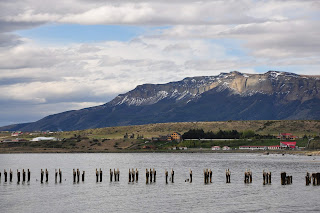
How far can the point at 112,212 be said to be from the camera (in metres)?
66.5

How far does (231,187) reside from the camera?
8869 centimetres

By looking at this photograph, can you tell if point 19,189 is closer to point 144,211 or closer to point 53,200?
point 53,200

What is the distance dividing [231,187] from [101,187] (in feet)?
72.4

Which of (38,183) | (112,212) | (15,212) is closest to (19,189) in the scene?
(38,183)

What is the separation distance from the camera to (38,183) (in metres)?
96.6

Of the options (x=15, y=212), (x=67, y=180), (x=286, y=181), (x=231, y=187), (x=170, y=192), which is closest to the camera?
(x=15, y=212)

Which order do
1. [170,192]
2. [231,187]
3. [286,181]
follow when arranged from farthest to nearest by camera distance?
1. [286,181]
2. [231,187]
3. [170,192]

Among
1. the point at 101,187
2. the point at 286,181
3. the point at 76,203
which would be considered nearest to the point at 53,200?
the point at 76,203

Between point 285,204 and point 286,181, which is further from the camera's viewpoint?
point 286,181

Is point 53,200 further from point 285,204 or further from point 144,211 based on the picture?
point 285,204

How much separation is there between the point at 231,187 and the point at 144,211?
2617 cm

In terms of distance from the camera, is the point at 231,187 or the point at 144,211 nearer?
the point at 144,211

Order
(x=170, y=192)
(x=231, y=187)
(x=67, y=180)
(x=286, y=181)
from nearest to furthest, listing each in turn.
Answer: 1. (x=170, y=192)
2. (x=231, y=187)
3. (x=286, y=181)
4. (x=67, y=180)

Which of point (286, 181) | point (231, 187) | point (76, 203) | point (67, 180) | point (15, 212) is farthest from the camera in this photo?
point (67, 180)
